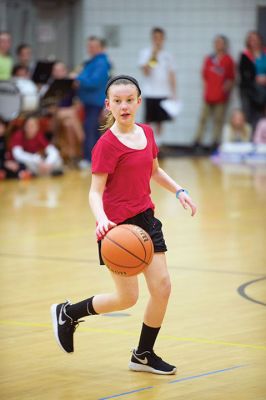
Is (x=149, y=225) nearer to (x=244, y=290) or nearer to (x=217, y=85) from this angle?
(x=244, y=290)

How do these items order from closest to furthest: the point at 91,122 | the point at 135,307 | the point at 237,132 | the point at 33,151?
the point at 135,307
the point at 33,151
the point at 91,122
the point at 237,132

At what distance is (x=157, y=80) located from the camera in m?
20.1

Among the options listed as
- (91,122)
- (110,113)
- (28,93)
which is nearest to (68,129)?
(91,122)

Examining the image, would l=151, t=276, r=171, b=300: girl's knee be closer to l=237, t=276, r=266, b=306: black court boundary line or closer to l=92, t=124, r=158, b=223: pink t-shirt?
l=92, t=124, r=158, b=223: pink t-shirt

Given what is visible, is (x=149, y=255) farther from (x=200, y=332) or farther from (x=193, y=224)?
(x=193, y=224)

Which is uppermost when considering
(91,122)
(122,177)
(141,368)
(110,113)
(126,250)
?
(110,113)

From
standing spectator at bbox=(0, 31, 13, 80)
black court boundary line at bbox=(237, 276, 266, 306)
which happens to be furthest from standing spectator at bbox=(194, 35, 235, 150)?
black court boundary line at bbox=(237, 276, 266, 306)

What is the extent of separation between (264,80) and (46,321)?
14354mm

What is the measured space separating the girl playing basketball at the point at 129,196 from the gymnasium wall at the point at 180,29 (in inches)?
637

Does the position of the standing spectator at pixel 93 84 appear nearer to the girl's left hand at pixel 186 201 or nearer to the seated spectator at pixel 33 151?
the seated spectator at pixel 33 151

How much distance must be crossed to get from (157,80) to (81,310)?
1474 centimetres

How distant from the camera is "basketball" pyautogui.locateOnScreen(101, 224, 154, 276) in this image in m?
5.14

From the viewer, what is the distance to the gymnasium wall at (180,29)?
21.5 m

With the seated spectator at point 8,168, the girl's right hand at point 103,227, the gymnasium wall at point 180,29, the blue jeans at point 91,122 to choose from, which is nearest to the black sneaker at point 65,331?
the girl's right hand at point 103,227
